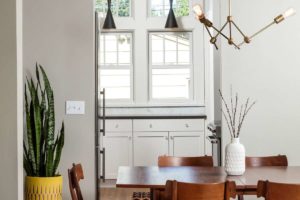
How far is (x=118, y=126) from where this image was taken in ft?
23.7

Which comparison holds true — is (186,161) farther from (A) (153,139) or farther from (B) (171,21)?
(B) (171,21)

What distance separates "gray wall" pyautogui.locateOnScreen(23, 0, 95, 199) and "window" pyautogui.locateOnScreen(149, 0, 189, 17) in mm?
3155

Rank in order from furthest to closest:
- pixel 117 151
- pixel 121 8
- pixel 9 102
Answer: pixel 121 8 < pixel 117 151 < pixel 9 102

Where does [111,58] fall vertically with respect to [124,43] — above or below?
below

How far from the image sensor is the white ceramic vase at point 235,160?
3486 mm

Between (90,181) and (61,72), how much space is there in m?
1.06

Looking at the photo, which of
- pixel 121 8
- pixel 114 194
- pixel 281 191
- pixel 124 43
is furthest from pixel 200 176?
pixel 121 8

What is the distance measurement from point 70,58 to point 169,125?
111 inches

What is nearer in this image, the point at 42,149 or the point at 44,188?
the point at 44,188

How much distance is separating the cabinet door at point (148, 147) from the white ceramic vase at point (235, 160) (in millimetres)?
3709

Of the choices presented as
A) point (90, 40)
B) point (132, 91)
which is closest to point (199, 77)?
point (132, 91)

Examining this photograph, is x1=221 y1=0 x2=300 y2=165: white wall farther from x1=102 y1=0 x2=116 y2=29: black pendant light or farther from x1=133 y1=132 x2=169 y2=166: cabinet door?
x1=102 y1=0 x2=116 y2=29: black pendant light

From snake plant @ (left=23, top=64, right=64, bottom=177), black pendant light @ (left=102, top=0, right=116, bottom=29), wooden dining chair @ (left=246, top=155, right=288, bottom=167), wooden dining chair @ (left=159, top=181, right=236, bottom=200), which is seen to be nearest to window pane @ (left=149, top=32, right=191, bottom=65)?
black pendant light @ (left=102, top=0, right=116, bottom=29)

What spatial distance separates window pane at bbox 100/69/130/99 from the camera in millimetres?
7762
